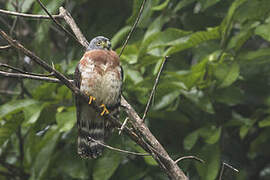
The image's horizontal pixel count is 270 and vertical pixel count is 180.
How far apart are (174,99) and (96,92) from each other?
0.57 m

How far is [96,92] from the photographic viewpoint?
9.42ft

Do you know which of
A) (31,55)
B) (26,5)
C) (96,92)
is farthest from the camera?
(26,5)

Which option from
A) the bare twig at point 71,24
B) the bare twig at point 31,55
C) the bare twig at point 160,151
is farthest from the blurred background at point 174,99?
the bare twig at point 31,55

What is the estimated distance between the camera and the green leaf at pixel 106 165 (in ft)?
10.0

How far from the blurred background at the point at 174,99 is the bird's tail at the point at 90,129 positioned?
0.08 m

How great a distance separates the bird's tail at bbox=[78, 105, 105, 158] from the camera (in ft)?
9.29

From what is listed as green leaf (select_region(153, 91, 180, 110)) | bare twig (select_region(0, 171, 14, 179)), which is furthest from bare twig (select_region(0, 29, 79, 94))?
bare twig (select_region(0, 171, 14, 179))

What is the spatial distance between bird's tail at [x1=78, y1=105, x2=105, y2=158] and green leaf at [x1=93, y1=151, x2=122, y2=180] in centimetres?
19

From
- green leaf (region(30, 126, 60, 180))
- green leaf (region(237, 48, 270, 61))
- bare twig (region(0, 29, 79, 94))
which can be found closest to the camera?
bare twig (region(0, 29, 79, 94))

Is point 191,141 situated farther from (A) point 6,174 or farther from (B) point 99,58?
(A) point 6,174

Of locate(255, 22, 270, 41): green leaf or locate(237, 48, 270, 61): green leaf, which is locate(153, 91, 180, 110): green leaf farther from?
locate(255, 22, 270, 41): green leaf

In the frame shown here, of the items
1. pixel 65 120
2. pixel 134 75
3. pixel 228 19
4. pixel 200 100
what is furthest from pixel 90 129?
pixel 228 19

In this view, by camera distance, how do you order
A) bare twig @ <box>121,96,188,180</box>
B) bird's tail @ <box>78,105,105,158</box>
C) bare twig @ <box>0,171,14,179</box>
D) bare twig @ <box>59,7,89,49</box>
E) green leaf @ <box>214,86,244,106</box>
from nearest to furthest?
bare twig @ <box>121,96,188,180</box> < bare twig @ <box>59,7,89,49</box> < bird's tail @ <box>78,105,105,158</box> < green leaf @ <box>214,86,244,106</box> < bare twig @ <box>0,171,14,179</box>

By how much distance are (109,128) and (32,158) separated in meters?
0.83
